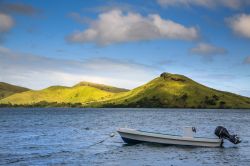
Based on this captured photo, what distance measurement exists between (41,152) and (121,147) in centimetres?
1168

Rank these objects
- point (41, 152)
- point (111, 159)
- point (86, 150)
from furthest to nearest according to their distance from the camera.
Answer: point (86, 150), point (41, 152), point (111, 159)

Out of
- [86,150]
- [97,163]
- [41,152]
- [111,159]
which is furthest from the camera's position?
[86,150]

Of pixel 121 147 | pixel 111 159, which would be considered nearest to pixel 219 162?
pixel 111 159

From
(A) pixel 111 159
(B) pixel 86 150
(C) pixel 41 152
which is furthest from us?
(B) pixel 86 150

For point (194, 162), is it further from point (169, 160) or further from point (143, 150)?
point (143, 150)

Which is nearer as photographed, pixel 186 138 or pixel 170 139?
pixel 186 138

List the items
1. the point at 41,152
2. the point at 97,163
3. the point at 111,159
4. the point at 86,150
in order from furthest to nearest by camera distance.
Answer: the point at 86,150, the point at 41,152, the point at 111,159, the point at 97,163

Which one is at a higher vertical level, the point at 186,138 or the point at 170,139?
the point at 186,138

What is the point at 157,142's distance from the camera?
57.0m

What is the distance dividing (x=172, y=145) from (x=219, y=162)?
11.4 m

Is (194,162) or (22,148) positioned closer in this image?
(194,162)

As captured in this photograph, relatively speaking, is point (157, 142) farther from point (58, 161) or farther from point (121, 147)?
point (58, 161)

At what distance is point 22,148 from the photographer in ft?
Answer: 182

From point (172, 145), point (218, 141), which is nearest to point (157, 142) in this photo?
point (172, 145)
